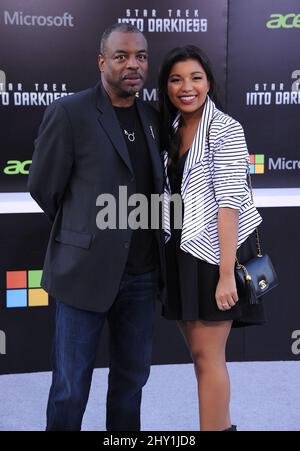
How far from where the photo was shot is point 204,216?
218cm

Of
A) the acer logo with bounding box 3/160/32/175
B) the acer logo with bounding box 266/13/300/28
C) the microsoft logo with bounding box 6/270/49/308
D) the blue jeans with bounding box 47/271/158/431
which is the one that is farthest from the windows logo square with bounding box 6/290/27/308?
the acer logo with bounding box 266/13/300/28

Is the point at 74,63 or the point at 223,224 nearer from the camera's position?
the point at 223,224

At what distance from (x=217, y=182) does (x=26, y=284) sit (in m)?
1.56

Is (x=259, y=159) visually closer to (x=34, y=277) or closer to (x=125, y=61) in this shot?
(x=34, y=277)

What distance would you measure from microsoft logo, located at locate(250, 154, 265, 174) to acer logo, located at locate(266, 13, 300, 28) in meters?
0.66

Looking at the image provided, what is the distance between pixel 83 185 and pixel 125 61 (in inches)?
16.1

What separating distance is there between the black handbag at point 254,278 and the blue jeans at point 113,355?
0.29m

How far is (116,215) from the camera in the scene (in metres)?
2.09

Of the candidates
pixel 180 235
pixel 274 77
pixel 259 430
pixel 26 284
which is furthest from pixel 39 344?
pixel 274 77

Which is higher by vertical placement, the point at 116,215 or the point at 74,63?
the point at 74,63

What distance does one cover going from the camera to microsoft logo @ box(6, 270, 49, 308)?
3369 millimetres

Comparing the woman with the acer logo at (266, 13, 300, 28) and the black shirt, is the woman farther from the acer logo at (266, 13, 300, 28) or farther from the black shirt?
the acer logo at (266, 13, 300, 28)
